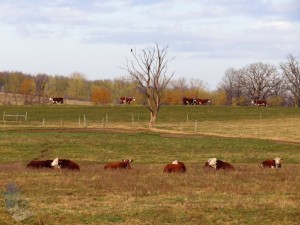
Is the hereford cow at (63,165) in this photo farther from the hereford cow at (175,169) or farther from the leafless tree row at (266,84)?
the leafless tree row at (266,84)

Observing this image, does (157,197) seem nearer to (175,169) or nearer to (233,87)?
(175,169)

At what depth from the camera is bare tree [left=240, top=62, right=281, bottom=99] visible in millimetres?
152375

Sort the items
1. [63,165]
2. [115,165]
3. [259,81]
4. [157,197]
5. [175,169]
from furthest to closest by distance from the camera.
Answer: [259,81] < [115,165] < [63,165] < [175,169] < [157,197]

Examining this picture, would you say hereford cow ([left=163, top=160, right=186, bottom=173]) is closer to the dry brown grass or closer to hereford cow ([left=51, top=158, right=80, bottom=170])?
the dry brown grass

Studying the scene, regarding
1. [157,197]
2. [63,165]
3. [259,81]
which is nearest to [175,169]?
[63,165]

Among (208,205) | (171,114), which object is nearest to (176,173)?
(208,205)

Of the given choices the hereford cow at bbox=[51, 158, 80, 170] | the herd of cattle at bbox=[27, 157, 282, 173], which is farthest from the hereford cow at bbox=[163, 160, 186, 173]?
the hereford cow at bbox=[51, 158, 80, 170]

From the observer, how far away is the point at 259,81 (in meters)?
153

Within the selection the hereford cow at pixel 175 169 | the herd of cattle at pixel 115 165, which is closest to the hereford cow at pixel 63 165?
the herd of cattle at pixel 115 165

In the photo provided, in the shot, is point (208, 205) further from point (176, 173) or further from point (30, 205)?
point (176, 173)

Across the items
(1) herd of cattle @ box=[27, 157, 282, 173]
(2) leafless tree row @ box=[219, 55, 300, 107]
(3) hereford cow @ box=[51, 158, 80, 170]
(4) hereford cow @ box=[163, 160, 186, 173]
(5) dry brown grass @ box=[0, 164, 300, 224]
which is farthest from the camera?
(2) leafless tree row @ box=[219, 55, 300, 107]

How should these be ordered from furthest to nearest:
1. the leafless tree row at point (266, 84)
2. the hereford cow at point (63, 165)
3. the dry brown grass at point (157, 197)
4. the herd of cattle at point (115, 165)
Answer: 1. the leafless tree row at point (266, 84)
2. the hereford cow at point (63, 165)
3. the herd of cattle at point (115, 165)
4. the dry brown grass at point (157, 197)

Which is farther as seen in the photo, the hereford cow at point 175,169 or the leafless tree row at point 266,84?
the leafless tree row at point 266,84

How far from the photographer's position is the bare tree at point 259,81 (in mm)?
152375
